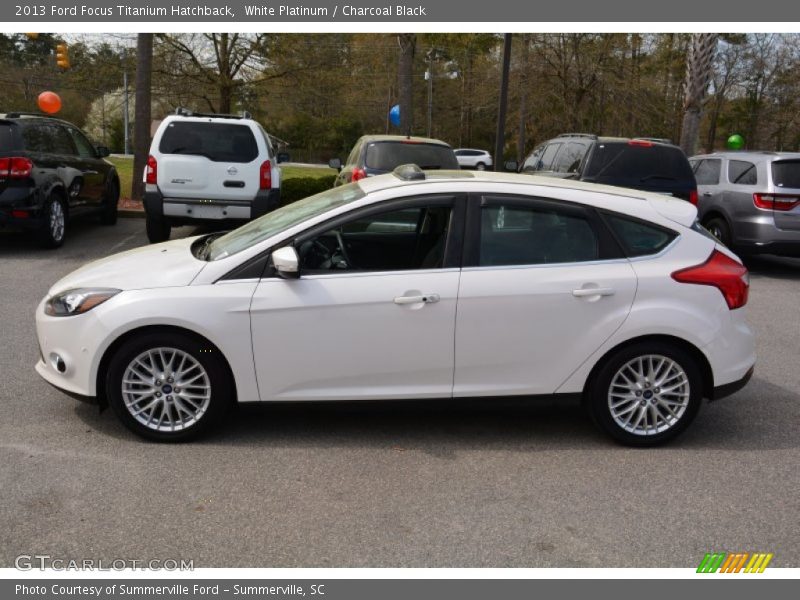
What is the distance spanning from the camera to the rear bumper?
11172 mm

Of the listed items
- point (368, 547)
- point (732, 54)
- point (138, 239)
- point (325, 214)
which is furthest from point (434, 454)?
point (732, 54)

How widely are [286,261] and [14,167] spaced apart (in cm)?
750

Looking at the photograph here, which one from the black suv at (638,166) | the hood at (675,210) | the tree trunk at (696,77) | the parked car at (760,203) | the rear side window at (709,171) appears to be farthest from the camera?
the tree trunk at (696,77)

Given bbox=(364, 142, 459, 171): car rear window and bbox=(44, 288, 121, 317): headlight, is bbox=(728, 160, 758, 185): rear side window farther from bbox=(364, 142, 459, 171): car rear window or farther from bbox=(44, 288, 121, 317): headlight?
bbox=(44, 288, 121, 317): headlight

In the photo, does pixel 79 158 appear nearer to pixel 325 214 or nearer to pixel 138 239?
pixel 138 239

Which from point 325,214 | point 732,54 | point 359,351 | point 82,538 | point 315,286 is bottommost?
point 82,538

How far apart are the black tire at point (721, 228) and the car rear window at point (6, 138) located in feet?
31.5

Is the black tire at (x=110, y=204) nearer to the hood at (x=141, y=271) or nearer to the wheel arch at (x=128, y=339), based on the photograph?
the hood at (x=141, y=271)

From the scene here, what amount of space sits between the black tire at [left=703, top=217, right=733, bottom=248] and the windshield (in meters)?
7.96

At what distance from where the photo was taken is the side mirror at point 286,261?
177 inches

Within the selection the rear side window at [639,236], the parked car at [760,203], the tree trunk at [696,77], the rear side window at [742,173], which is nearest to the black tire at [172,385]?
the rear side window at [639,236]

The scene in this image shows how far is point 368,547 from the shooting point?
3643 millimetres

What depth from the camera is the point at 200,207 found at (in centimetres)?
1120

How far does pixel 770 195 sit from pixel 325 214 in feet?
27.7
